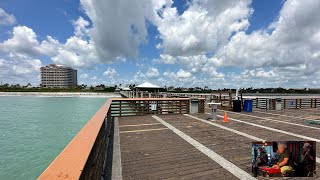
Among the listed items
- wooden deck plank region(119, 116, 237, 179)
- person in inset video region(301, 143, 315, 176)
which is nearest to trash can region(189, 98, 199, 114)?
wooden deck plank region(119, 116, 237, 179)

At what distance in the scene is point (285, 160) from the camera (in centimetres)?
423

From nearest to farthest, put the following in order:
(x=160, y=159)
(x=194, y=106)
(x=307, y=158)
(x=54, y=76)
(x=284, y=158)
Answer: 1. (x=284, y=158)
2. (x=307, y=158)
3. (x=160, y=159)
4. (x=194, y=106)
5. (x=54, y=76)

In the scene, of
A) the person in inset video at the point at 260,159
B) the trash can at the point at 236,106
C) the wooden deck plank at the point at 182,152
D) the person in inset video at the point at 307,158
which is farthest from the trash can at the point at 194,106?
the person in inset video at the point at 307,158

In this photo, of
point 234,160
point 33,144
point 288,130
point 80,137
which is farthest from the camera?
point 33,144

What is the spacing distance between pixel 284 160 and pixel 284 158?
5 cm

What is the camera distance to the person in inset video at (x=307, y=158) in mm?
4234

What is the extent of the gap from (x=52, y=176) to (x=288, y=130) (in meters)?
10.1

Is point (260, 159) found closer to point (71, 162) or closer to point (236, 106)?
point (71, 162)

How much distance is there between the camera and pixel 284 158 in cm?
421

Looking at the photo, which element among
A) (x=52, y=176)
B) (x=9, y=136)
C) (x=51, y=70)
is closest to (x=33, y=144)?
(x=9, y=136)

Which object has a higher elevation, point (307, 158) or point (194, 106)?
point (194, 106)

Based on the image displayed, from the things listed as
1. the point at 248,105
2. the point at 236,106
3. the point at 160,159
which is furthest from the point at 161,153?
the point at 248,105

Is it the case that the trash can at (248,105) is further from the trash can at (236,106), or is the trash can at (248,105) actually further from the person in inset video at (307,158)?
the person in inset video at (307,158)

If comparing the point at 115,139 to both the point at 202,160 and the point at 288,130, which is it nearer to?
the point at 202,160
